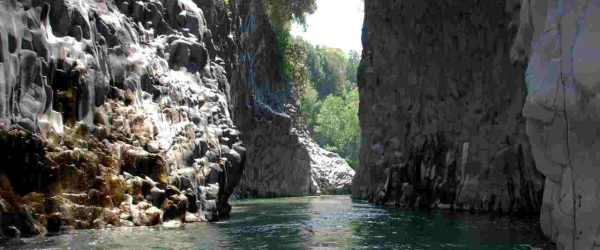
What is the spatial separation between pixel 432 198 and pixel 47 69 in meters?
26.6

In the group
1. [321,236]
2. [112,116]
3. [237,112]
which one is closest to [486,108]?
[321,236]

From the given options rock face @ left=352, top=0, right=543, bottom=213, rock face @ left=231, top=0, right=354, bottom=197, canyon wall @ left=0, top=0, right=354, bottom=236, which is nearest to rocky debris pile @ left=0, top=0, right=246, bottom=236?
canyon wall @ left=0, top=0, right=354, bottom=236

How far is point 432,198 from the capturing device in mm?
40969

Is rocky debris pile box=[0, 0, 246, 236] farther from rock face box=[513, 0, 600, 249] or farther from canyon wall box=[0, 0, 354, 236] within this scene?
rock face box=[513, 0, 600, 249]

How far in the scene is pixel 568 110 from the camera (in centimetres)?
1275

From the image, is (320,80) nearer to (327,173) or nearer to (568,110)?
(327,173)

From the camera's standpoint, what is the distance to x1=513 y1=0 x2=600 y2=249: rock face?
1200 cm

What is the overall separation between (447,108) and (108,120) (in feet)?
78.5

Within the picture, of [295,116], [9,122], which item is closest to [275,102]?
[295,116]

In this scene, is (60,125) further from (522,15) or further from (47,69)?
(522,15)

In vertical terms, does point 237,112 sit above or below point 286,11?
below

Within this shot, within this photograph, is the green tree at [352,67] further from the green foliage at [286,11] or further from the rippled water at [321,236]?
the rippled water at [321,236]

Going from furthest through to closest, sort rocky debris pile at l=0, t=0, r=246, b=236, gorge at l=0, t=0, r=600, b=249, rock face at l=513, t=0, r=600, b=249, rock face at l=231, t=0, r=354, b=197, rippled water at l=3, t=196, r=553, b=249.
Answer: rock face at l=231, t=0, r=354, b=197 → rocky debris pile at l=0, t=0, r=246, b=236 → rippled water at l=3, t=196, r=553, b=249 → gorge at l=0, t=0, r=600, b=249 → rock face at l=513, t=0, r=600, b=249

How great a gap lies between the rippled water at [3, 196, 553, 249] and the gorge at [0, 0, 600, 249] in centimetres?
85
